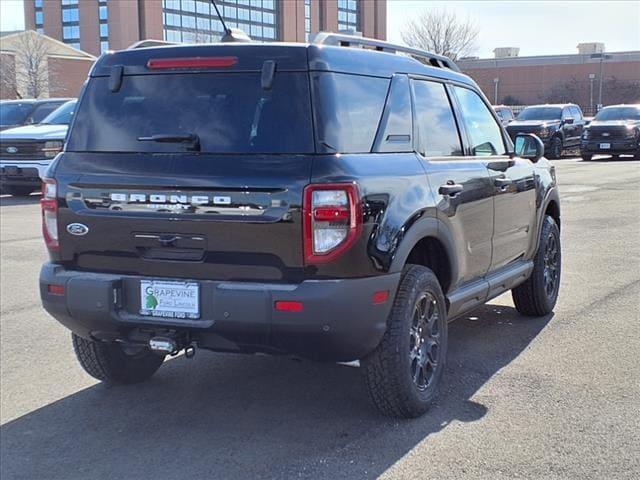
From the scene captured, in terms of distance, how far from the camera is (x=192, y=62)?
4.30 m

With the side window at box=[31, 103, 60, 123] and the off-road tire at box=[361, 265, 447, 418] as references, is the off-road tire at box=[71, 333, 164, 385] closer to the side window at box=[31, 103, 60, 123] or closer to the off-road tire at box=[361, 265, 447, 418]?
the off-road tire at box=[361, 265, 447, 418]

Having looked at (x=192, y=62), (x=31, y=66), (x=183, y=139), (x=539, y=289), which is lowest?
(x=539, y=289)

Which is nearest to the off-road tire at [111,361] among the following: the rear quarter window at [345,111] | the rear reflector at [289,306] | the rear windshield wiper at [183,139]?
the rear windshield wiper at [183,139]

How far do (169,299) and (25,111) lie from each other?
16181 millimetres

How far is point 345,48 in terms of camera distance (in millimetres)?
4391

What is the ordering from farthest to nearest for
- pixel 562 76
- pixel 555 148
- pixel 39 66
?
pixel 562 76 < pixel 39 66 < pixel 555 148

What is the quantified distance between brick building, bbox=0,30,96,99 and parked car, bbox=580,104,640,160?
44.4m

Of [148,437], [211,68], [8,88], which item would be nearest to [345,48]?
[211,68]

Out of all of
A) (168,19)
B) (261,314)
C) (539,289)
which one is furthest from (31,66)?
(261,314)

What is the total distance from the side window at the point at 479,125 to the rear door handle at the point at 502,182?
21 centimetres

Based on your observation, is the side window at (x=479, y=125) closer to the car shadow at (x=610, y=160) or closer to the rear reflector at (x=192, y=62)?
the rear reflector at (x=192, y=62)

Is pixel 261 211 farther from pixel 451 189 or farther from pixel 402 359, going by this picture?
pixel 451 189

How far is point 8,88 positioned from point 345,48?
62280 millimetres

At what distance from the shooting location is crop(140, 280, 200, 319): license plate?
4.06m
